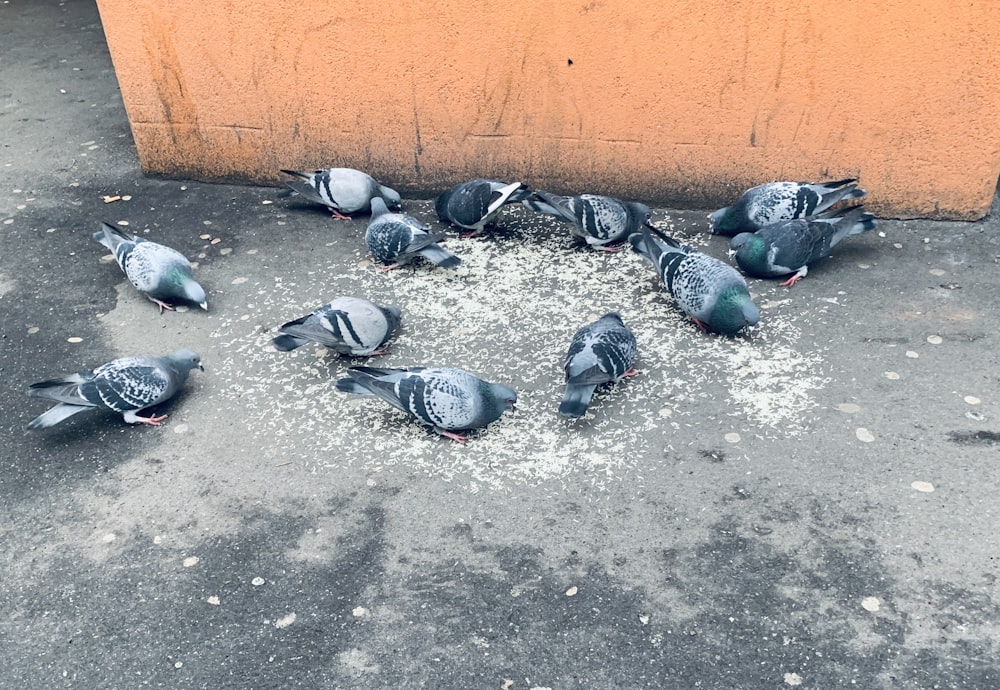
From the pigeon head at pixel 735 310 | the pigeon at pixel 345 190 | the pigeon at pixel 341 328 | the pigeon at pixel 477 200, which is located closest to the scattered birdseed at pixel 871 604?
the pigeon head at pixel 735 310

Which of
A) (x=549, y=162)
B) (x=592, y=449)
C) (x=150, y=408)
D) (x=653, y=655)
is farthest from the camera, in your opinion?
(x=549, y=162)

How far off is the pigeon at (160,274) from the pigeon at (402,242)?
1.00 metres

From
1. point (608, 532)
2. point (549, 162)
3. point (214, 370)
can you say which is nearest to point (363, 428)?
point (214, 370)

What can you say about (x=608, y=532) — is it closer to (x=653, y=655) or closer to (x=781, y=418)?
(x=653, y=655)

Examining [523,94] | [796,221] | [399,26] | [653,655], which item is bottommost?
[653,655]

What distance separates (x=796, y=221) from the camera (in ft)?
A: 15.6

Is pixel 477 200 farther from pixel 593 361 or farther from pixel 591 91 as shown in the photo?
pixel 593 361

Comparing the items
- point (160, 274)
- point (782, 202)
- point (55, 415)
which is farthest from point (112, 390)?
point (782, 202)

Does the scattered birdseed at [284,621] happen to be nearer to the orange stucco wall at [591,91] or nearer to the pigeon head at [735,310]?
the pigeon head at [735,310]

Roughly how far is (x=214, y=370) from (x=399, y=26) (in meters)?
2.32

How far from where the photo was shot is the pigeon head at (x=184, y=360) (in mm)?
4102

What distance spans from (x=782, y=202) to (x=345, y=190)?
8.56 feet

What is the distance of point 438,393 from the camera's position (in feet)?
12.2

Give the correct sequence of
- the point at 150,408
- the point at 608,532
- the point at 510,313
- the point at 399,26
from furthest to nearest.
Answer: the point at 399,26, the point at 510,313, the point at 150,408, the point at 608,532
